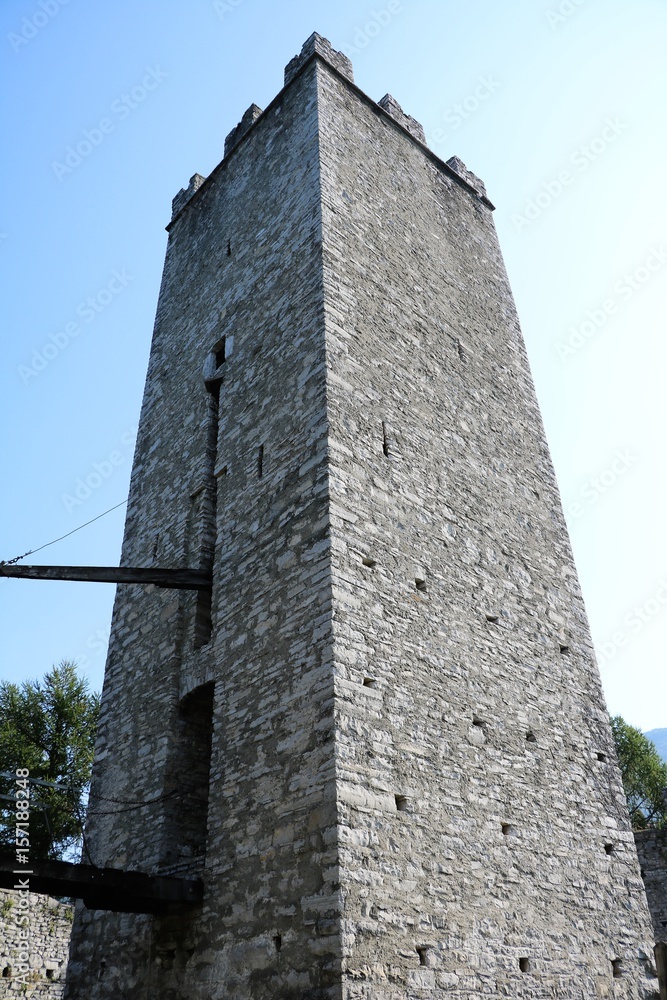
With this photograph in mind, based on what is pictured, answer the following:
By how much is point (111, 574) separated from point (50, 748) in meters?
13.8

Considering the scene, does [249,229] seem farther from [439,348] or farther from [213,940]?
[213,940]

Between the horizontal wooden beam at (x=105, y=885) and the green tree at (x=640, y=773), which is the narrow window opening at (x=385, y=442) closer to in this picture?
the horizontal wooden beam at (x=105, y=885)

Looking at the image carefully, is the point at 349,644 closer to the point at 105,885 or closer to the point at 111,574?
the point at 105,885

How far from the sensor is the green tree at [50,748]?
59.1 feet

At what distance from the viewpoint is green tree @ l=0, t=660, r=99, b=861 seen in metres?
18.0

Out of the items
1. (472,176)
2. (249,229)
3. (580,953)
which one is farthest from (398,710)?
(472,176)

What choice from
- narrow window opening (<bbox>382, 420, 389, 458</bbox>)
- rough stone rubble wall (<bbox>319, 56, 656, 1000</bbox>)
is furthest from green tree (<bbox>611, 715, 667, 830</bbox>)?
narrow window opening (<bbox>382, 420, 389, 458</bbox>)

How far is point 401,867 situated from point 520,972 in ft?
5.42

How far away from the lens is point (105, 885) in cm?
626

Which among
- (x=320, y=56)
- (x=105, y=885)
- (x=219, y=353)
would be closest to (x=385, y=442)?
(x=219, y=353)

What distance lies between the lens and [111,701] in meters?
9.52

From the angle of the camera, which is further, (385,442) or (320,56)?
(320,56)

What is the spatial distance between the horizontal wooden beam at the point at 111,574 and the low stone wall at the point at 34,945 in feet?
20.1

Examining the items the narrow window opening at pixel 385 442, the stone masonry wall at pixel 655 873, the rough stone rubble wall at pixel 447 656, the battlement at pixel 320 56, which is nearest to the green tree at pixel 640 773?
the stone masonry wall at pixel 655 873
